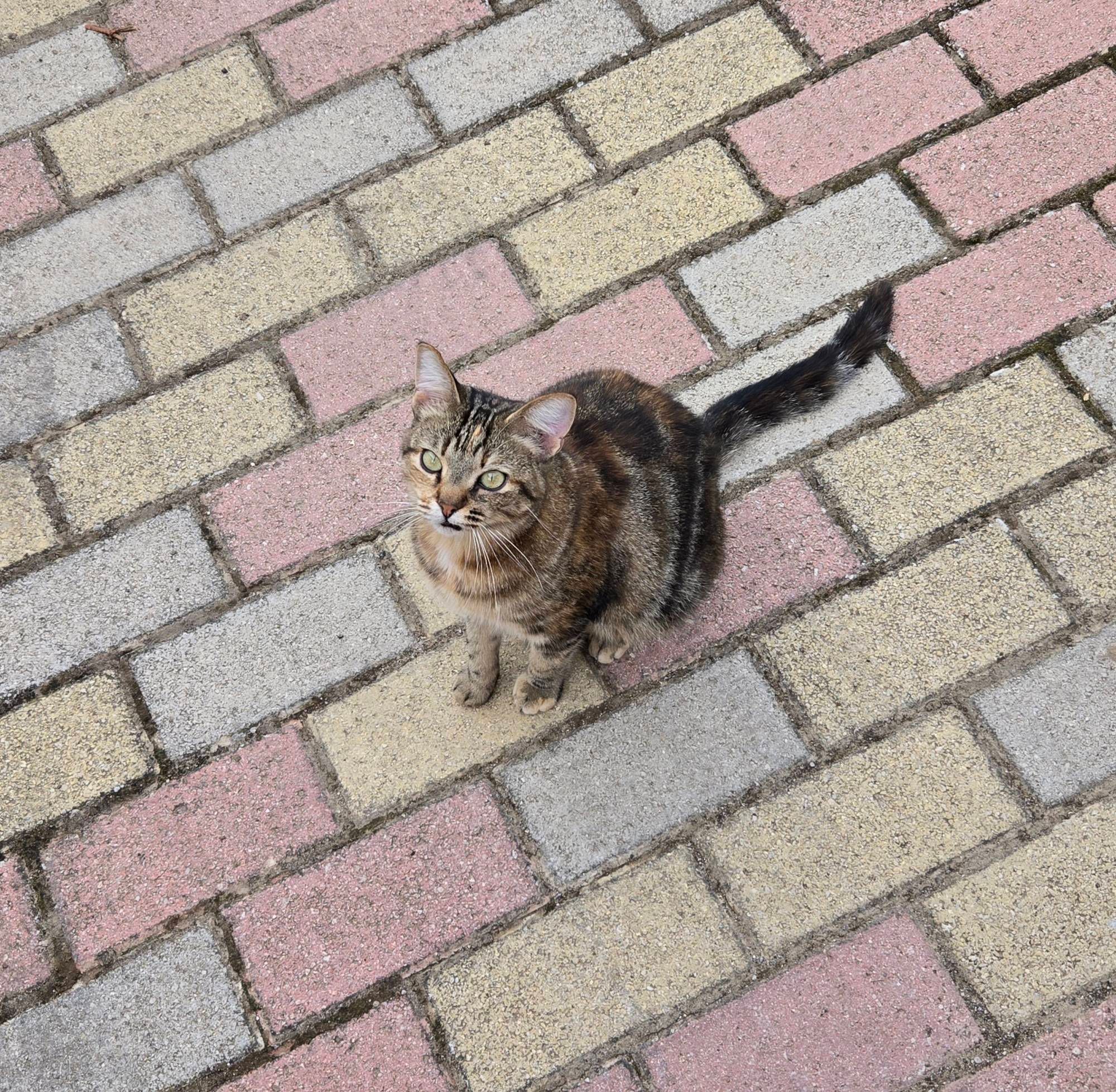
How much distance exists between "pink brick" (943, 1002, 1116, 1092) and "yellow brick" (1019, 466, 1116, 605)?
923mm

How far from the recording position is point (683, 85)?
3295 millimetres

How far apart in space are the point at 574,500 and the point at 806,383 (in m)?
0.76

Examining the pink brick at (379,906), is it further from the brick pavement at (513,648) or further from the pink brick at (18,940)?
the pink brick at (18,940)

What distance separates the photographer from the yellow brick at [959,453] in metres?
2.78

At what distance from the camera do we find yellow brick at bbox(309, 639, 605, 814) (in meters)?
2.59

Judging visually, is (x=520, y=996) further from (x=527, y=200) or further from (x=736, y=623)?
(x=527, y=200)

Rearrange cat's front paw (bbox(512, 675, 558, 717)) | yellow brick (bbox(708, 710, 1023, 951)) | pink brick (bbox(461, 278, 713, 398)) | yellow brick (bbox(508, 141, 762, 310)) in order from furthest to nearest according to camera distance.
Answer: yellow brick (bbox(508, 141, 762, 310)) → pink brick (bbox(461, 278, 713, 398)) → cat's front paw (bbox(512, 675, 558, 717)) → yellow brick (bbox(708, 710, 1023, 951))

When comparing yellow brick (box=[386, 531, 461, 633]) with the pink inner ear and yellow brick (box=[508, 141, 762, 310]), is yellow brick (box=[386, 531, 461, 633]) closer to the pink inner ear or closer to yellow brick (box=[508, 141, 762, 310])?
the pink inner ear

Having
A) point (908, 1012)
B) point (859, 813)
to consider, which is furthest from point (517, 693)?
point (908, 1012)

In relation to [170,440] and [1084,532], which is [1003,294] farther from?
[170,440]

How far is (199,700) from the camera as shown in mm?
2686

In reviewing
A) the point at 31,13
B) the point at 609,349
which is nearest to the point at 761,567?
the point at 609,349

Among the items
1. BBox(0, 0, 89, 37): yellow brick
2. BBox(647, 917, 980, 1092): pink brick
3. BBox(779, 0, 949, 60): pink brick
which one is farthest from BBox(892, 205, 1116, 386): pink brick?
BBox(0, 0, 89, 37): yellow brick

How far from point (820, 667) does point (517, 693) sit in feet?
2.27
